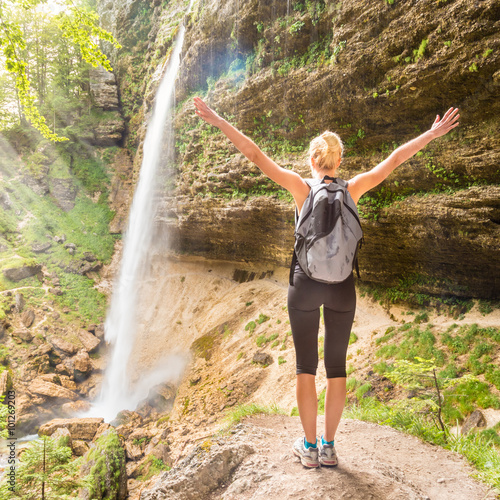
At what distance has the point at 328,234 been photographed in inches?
87.0

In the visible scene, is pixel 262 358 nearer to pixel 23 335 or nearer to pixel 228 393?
pixel 228 393

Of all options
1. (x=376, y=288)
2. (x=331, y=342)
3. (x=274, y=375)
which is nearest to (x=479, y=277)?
(x=376, y=288)

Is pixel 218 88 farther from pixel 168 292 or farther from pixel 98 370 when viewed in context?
pixel 98 370

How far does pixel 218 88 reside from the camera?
12445 mm

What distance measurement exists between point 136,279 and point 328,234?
18187 mm

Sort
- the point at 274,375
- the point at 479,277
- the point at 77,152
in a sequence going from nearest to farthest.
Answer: the point at 479,277 → the point at 274,375 → the point at 77,152

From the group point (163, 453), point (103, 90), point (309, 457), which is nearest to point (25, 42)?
point (309, 457)

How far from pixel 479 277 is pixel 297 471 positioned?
7.69m

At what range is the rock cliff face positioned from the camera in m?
6.39

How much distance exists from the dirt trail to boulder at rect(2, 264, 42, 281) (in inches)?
704

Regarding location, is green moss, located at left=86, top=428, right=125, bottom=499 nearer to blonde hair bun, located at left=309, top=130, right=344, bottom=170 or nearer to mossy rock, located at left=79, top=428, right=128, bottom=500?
mossy rock, located at left=79, top=428, right=128, bottom=500

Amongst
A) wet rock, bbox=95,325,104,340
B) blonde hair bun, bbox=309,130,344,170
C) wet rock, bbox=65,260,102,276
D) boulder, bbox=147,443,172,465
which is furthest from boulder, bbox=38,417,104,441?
blonde hair bun, bbox=309,130,344,170

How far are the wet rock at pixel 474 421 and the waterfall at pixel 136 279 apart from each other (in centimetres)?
1010

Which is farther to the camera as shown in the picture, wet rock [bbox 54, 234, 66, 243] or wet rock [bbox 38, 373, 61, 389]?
wet rock [bbox 54, 234, 66, 243]
